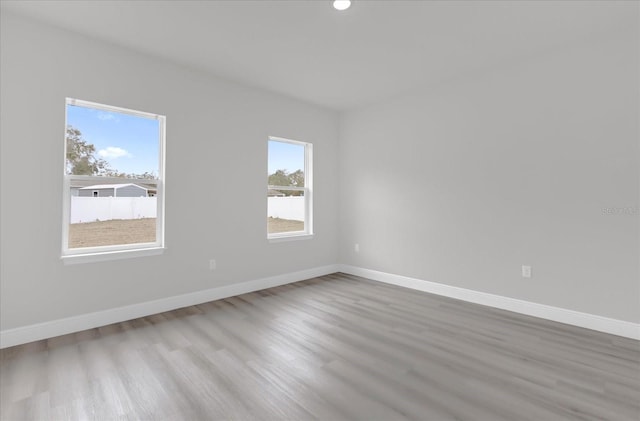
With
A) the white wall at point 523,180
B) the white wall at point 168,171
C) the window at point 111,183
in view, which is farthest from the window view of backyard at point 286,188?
the window at point 111,183

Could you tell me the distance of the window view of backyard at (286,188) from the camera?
4.54 metres

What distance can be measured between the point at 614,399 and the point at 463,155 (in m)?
2.70


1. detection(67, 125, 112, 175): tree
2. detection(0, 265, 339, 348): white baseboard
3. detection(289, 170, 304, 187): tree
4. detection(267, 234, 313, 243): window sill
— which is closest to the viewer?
detection(0, 265, 339, 348): white baseboard

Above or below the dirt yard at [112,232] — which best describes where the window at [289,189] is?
above

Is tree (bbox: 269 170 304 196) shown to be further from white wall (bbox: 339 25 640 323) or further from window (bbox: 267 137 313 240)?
white wall (bbox: 339 25 640 323)

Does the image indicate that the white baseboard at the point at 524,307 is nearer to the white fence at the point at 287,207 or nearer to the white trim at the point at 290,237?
the white trim at the point at 290,237

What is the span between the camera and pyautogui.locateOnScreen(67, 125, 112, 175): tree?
291 centimetres

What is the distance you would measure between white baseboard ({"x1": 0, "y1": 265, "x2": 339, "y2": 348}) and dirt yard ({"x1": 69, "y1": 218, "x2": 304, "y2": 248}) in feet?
2.20

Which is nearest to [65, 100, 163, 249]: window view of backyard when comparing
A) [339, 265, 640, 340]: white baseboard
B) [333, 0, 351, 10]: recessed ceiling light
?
[333, 0, 351, 10]: recessed ceiling light

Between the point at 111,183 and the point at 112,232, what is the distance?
1.65ft

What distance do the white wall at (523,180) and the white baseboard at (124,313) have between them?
6.43 ft

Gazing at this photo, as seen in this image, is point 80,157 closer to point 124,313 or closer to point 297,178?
point 124,313

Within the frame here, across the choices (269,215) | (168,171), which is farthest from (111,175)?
(269,215)

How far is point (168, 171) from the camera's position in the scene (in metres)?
3.43
